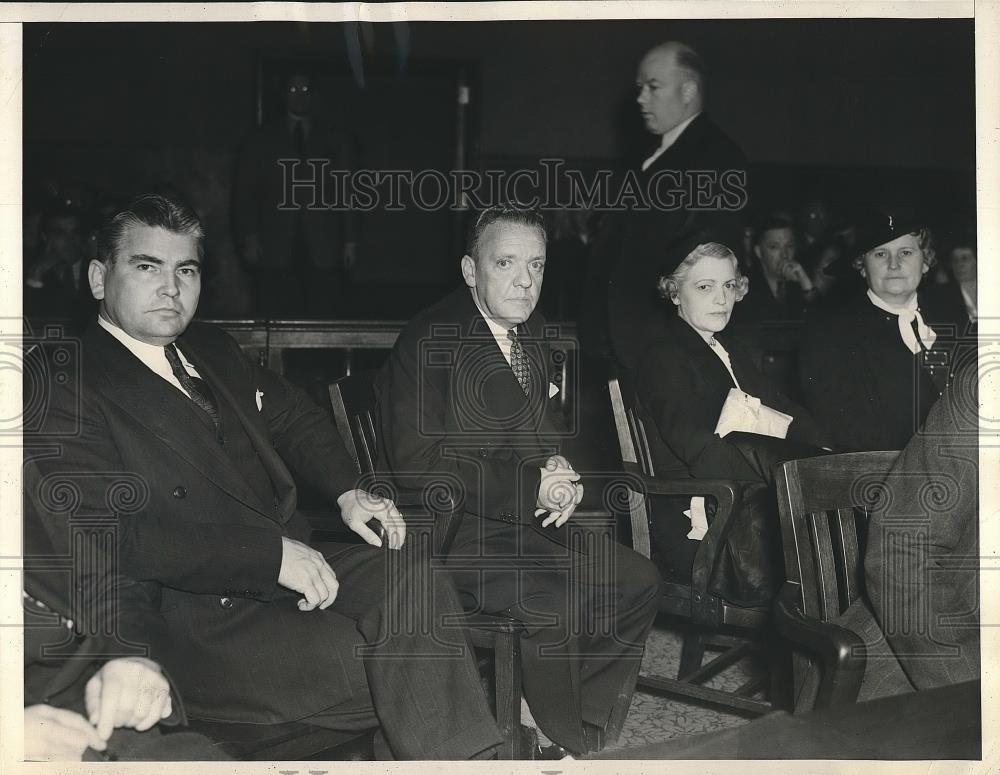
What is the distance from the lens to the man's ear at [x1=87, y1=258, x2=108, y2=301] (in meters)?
1.89

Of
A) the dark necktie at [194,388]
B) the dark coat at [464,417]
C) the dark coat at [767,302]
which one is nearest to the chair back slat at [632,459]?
the dark coat at [464,417]

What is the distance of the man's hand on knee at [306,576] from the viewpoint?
1.79 metres

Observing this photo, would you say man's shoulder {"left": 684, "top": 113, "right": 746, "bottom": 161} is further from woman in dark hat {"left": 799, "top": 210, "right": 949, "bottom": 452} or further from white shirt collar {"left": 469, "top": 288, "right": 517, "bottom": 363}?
white shirt collar {"left": 469, "top": 288, "right": 517, "bottom": 363}

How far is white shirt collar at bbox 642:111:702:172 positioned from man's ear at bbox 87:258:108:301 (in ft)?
5.19

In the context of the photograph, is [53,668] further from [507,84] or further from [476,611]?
[507,84]

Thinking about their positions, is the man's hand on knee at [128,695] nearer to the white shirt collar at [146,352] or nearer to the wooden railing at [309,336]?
the white shirt collar at [146,352]

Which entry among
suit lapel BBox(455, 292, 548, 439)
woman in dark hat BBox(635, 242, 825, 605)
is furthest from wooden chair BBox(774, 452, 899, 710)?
suit lapel BBox(455, 292, 548, 439)

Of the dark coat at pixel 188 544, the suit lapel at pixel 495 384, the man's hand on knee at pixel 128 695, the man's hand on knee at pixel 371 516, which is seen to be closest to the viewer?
the man's hand on knee at pixel 128 695

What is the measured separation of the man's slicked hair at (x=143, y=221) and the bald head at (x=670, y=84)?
1471 millimetres

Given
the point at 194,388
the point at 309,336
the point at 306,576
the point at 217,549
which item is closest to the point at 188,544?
the point at 217,549

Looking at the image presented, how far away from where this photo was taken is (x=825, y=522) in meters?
1.88

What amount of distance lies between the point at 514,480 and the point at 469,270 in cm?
53

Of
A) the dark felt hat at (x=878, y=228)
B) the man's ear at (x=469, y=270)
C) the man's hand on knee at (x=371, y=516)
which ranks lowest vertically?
the man's hand on knee at (x=371, y=516)

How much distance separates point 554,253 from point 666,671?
1464mm
